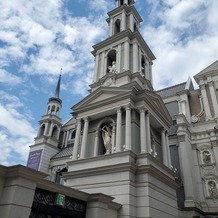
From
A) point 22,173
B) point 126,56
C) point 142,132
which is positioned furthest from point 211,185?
point 22,173

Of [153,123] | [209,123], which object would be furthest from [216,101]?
[153,123]

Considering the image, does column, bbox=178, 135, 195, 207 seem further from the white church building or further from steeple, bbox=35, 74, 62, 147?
steeple, bbox=35, 74, 62, 147

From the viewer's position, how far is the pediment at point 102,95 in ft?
56.7

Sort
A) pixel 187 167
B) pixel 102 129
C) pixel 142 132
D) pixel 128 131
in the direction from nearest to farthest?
1. pixel 128 131
2. pixel 142 132
3. pixel 102 129
4. pixel 187 167

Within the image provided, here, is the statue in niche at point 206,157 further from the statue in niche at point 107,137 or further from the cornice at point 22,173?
the cornice at point 22,173

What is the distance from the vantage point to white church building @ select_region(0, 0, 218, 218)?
546 inches

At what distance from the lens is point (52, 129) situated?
36812 millimetres

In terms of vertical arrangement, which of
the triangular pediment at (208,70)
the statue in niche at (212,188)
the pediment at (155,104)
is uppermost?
the triangular pediment at (208,70)

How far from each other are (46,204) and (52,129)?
92.7 feet

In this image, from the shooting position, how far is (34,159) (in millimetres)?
34125

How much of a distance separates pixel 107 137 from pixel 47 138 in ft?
66.5

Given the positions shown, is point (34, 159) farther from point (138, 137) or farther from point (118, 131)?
point (138, 137)

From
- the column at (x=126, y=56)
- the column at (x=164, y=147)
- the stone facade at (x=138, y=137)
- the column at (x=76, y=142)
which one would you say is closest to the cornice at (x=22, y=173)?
the stone facade at (x=138, y=137)

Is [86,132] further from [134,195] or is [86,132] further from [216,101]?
[216,101]
